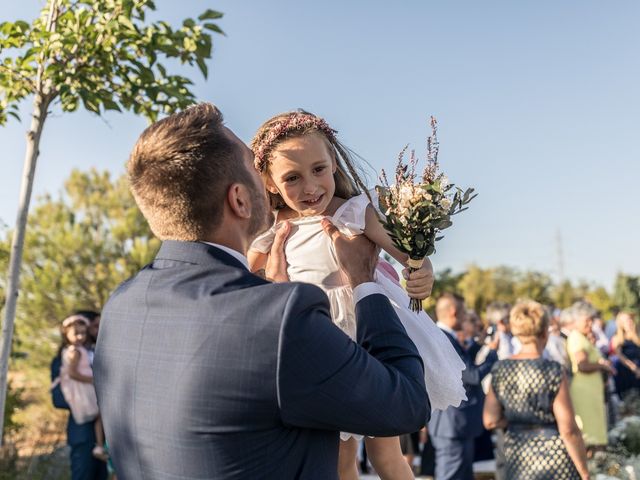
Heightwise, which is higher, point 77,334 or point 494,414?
point 77,334

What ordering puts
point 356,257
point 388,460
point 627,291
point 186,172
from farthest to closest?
point 627,291 → point 388,460 → point 356,257 → point 186,172

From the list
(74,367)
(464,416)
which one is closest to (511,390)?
(464,416)

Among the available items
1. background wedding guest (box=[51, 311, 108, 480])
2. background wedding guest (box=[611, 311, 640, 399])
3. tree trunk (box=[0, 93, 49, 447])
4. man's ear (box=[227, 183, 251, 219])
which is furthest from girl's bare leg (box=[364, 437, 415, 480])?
background wedding guest (box=[611, 311, 640, 399])

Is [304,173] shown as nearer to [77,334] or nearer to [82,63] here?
[82,63]

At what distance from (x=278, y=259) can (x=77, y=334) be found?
566cm

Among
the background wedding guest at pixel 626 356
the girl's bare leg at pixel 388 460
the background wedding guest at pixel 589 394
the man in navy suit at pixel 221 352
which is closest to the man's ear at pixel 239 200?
the man in navy suit at pixel 221 352

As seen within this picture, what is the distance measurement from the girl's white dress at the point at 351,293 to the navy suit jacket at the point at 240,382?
2.97ft

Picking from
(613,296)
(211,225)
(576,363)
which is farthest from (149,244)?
(613,296)

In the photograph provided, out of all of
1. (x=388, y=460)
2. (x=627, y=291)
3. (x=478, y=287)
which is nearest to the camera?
(x=388, y=460)

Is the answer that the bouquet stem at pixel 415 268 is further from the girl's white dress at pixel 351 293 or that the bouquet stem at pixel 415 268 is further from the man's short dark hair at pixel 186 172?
the man's short dark hair at pixel 186 172

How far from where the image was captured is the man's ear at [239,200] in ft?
6.59

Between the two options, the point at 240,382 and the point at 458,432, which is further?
the point at 458,432

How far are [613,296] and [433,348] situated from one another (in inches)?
1626

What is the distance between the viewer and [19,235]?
499 cm
